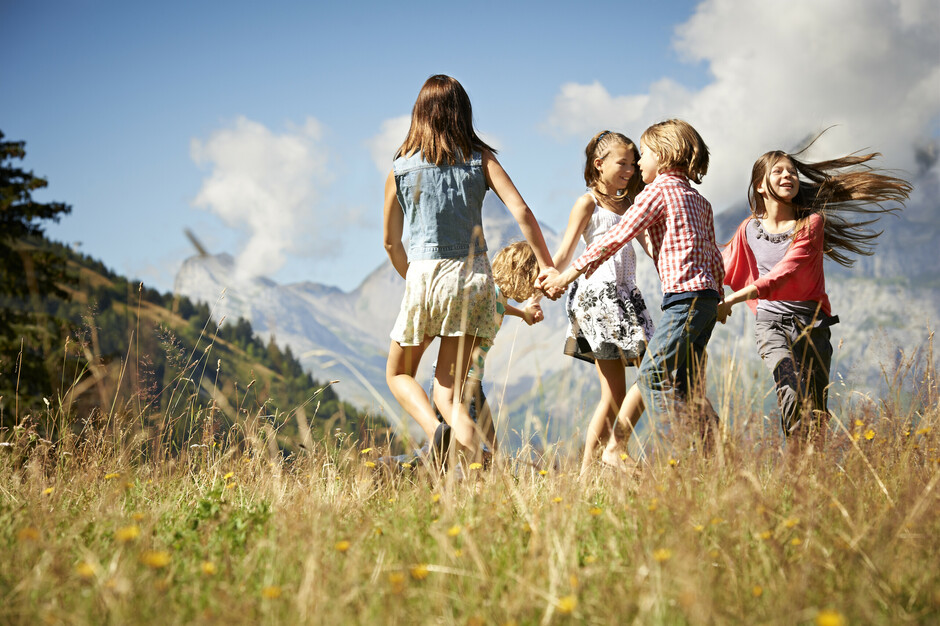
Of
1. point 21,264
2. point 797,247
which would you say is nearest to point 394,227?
point 797,247

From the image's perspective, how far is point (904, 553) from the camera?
2145 millimetres

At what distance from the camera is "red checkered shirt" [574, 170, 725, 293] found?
3693 millimetres

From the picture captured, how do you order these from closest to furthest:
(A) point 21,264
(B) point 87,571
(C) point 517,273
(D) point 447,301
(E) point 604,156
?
1. (B) point 87,571
2. (D) point 447,301
3. (E) point 604,156
4. (C) point 517,273
5. (A) point 21,264

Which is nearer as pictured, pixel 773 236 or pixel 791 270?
pixel 791 270

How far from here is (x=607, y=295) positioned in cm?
412

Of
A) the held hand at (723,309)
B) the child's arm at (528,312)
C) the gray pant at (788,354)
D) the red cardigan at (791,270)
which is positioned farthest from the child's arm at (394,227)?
the gray pant at (788,354)

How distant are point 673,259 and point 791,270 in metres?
0.87

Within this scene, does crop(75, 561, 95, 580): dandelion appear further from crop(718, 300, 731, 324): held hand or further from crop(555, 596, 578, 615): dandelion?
crop(718, 300, 731, 324): held hand

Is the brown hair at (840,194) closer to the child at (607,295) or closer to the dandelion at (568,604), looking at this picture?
the child at (607,295)

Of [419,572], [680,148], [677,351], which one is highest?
[680,148]

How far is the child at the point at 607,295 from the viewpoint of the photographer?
4.06 metres

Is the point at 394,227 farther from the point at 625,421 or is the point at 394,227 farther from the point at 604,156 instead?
the point at 625,421

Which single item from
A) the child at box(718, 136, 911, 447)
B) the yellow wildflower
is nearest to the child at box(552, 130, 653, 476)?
the child at box(718, 136, 911, 447)

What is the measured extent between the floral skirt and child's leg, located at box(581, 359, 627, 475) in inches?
33.4
